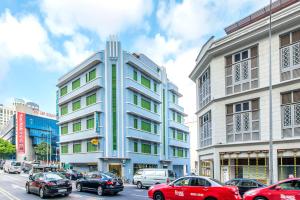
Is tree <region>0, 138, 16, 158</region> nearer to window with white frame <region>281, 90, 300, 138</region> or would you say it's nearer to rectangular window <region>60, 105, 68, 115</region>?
rectangular window <region>60, 105, 68, 115</region>

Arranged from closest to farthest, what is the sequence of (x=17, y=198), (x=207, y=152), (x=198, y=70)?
(x=17, y=198) < (x=207, y=152) < (x=198, y=70)

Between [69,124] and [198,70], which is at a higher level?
[198,70]

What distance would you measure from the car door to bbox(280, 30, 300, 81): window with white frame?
9.96 meters

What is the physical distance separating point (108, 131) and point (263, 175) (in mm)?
28613

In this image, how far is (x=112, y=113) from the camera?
50.3 m

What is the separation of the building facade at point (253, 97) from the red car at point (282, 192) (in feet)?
22.2

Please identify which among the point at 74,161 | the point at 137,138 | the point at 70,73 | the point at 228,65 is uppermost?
the point at 70,73

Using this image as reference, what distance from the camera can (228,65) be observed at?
90.1ft

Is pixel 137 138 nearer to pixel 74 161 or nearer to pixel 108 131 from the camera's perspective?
pixel 108 131

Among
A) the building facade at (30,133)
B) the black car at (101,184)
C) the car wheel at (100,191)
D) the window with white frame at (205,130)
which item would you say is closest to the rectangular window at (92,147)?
the window with white frame at (205,130)

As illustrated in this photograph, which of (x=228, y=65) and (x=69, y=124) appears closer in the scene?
(x=228, y=65)

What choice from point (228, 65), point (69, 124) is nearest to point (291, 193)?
point (228, 65)

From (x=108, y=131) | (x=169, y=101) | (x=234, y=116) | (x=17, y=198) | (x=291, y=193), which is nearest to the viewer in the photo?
(x=291, y=193)

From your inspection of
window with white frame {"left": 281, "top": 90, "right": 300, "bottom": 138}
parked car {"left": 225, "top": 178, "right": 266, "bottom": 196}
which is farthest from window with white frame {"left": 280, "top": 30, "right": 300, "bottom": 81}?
parked car {"left": 225, "top": 178, "right": 266, "bottom": 196}
